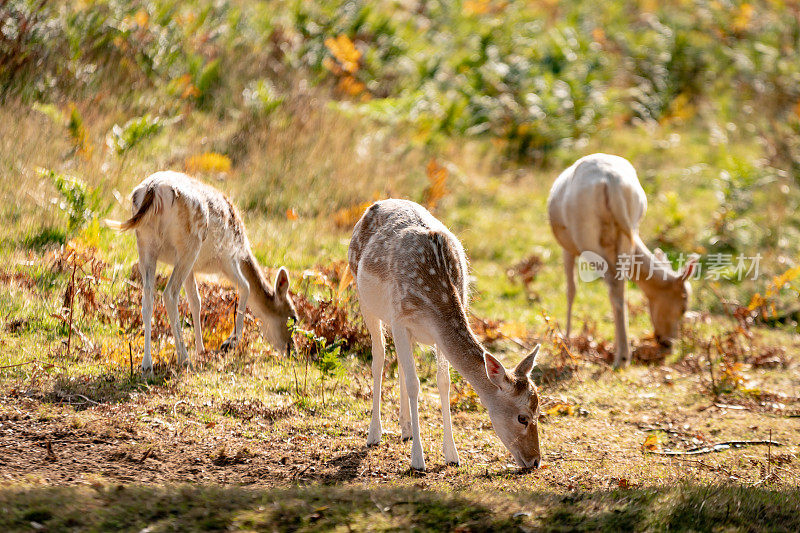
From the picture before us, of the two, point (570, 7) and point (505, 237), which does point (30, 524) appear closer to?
point (505, 237)

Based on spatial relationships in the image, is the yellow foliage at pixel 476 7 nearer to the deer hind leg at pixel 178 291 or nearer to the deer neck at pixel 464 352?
the deer hind leg at pixel 178 291

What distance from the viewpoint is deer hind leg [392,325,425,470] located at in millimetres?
5820

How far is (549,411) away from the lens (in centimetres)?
746

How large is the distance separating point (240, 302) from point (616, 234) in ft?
13.6

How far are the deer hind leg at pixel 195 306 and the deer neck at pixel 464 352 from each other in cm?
298

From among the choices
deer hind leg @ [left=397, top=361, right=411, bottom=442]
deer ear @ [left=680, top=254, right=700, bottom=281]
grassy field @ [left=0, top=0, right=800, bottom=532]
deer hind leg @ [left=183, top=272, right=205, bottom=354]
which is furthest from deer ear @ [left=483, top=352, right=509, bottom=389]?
deer ear @ [left=680, top=254, right=700, bottom=281]

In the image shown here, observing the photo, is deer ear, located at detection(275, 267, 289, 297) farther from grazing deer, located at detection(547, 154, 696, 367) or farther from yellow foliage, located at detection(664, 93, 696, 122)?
yellow foliage, located at detection(664, 93, 696, 122)

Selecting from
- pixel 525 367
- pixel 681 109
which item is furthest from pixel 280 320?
pixel 681 109

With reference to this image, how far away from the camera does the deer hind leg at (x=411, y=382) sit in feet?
19.1

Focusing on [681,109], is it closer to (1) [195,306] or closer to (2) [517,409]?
(1) [195,306]

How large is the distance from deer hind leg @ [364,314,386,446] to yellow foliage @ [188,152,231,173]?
595 cm

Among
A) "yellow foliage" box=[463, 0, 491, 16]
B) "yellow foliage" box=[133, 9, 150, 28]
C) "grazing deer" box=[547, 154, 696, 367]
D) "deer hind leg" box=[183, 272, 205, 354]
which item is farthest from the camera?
"yellow foliage" box=[463, 0, 491, 16]

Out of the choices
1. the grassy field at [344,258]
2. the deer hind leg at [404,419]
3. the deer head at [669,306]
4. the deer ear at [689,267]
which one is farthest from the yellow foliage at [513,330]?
the deer hind leg at [404,419]

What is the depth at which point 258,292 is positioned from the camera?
838 cm
